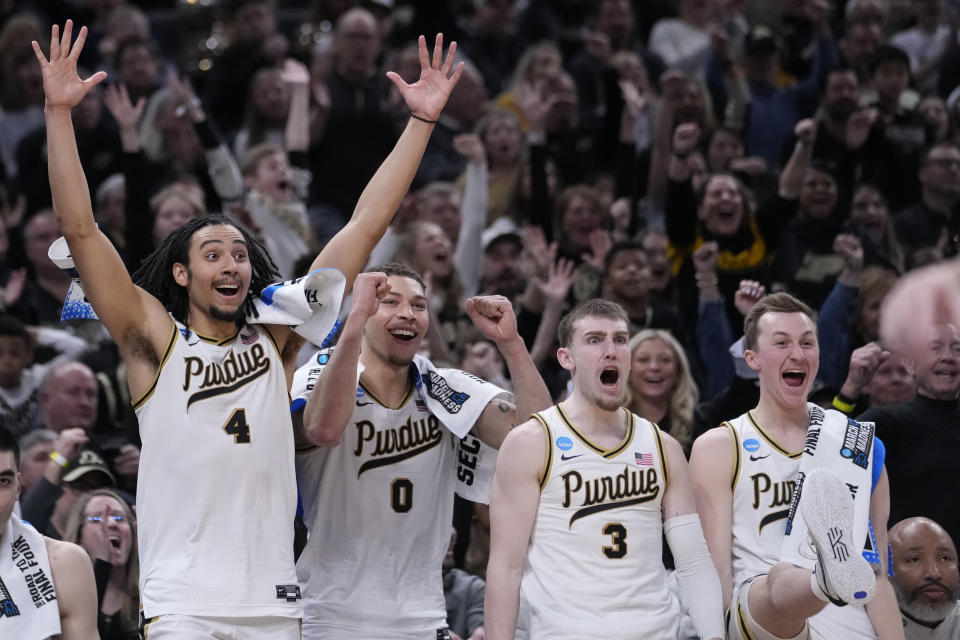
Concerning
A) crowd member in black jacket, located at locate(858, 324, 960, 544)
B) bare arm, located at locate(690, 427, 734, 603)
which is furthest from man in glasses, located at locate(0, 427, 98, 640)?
crowd member in black jacket, located at locate(858, 324, 960, 544)

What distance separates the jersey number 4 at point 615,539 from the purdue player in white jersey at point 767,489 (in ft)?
1.76

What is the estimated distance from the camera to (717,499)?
21.0 feet

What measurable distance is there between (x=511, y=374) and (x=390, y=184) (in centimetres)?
102

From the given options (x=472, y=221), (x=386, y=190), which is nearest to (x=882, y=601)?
(x=386, y=190)

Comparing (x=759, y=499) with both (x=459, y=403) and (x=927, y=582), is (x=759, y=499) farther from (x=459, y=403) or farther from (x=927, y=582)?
(x=459, y=403)

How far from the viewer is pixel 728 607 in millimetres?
6375

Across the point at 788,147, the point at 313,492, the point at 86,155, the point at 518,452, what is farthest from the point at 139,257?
the point at 788,147

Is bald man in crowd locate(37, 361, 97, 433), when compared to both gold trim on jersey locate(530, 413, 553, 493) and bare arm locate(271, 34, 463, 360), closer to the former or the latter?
bare arm locate(271, 34, 463, 360)

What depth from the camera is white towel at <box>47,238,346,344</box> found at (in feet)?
19.1

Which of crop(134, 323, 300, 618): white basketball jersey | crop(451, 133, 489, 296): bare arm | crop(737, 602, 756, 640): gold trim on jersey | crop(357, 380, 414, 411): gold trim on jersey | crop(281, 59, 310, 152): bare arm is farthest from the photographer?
crop(281, 59, 310, 152): bare arm

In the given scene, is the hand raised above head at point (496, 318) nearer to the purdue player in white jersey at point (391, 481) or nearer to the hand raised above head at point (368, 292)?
the purdue player in white jersey at point (391, 481)

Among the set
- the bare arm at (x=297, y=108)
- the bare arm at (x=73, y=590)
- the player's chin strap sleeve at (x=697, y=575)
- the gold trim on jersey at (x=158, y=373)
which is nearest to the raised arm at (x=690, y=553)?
the player's chin strap sleeve at (x=697, y=575)

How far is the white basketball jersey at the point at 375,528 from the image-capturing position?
638cm

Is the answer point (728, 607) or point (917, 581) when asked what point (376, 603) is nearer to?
point (728, 607)
